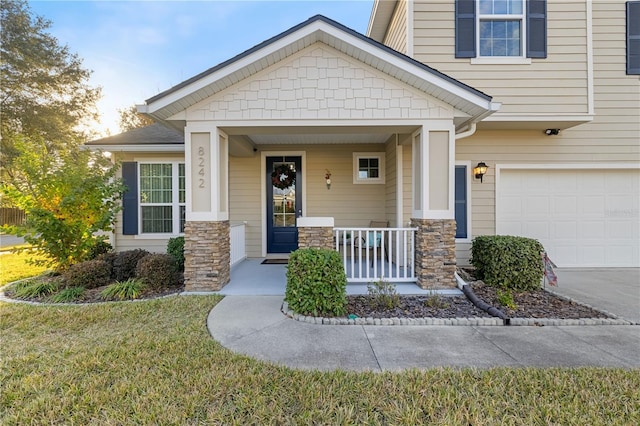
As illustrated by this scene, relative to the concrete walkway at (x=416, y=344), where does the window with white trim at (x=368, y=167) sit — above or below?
above

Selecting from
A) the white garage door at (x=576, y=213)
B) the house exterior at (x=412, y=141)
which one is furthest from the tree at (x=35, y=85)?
the white garage door at (x=576, y=213)

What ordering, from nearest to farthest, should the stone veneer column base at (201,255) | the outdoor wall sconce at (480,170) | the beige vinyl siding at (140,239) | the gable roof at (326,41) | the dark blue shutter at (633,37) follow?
the gable roof at (326,41) < the stone veneer column base at (201,255) < the dark blue shutter at (633,37) < the outdoor wall sconce at (480,170) < the beige vinyl siding at (140,239)

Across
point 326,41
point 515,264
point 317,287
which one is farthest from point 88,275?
point 515,264

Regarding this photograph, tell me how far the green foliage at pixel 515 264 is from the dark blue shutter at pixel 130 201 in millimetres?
8075

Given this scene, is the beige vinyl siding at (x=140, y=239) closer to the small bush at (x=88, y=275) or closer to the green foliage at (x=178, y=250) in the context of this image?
the green foliage at (x=178, y=250)

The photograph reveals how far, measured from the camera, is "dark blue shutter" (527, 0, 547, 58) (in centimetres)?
596

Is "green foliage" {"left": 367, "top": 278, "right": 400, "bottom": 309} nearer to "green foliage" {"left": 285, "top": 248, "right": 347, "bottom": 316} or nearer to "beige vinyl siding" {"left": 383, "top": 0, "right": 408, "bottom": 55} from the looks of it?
"green foliage" {"left": 285, "top": 248, "right": 347, "bottom": 316}

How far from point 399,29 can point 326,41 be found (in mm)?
2934

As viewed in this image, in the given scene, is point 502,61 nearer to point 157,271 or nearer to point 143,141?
point 157,271

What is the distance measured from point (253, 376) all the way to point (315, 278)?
1624mm

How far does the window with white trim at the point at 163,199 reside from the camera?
749 cm

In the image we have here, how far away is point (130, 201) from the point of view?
7.37 metres

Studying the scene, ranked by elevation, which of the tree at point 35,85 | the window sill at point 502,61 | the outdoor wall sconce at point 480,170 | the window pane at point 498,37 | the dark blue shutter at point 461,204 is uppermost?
the tree at point 35,85

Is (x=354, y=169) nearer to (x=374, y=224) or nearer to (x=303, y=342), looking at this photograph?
(x=374, y=224)
